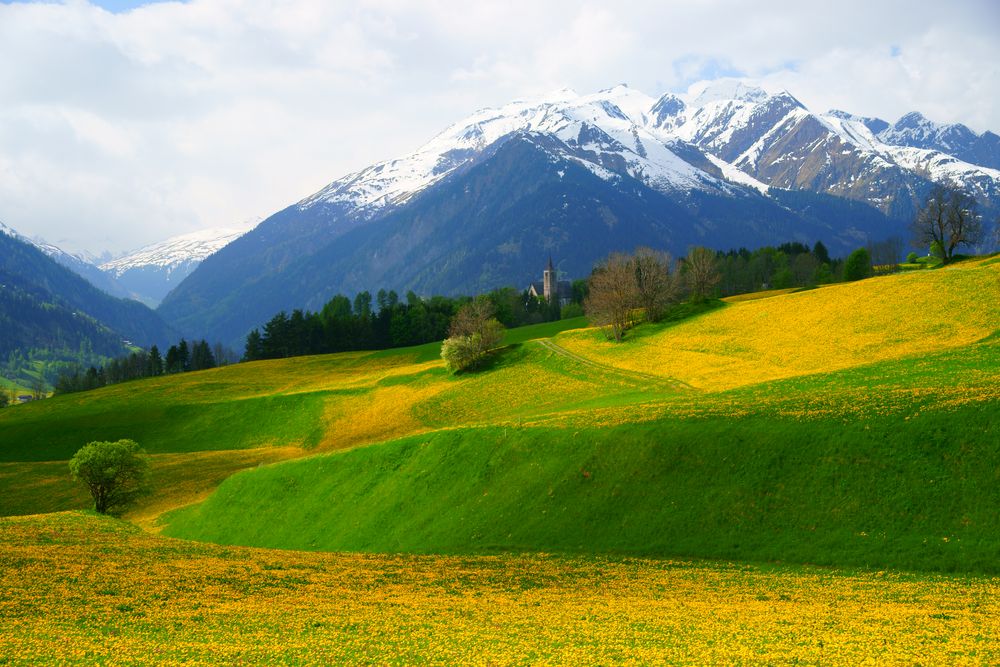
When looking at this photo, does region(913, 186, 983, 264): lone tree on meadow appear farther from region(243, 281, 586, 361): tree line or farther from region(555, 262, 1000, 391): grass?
region(243, 281, 586, 361): tree line

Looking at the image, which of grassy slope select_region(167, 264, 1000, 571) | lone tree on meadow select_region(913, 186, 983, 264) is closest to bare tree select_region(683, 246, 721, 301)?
lone tree on meadow select_region(913, 186, 983, 264)

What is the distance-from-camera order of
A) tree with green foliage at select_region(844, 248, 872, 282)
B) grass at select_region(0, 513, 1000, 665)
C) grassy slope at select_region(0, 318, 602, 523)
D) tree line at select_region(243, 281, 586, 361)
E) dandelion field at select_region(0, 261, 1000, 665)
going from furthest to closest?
tree line at select_region(243, 281, 586, 361), tree with green foliage at select_region(844, 248, 872, 282), grassy slope at select_region(0, 318, 602, 523), dandelion field at select_region(0, 261, 1000, 665), grass at select_region(0, 513, 1000, 665)

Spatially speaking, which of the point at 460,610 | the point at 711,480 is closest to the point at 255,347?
the point at 711,480

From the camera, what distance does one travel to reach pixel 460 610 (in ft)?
90.3

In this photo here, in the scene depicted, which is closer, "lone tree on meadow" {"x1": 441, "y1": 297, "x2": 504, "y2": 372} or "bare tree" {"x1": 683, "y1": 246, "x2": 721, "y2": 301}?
"lone tree on meadow" {"x1": 441, "y1": 297, "x2": 504, "y2": 372}

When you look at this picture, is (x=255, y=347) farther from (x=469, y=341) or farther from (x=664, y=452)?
(x=664, y=452)

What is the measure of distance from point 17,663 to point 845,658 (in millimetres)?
25340

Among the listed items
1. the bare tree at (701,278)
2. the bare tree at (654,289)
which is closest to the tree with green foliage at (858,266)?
the bare tree at (701,278)

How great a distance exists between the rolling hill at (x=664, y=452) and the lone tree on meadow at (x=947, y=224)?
3574cm

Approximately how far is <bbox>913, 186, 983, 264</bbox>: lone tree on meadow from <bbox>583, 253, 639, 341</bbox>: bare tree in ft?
188

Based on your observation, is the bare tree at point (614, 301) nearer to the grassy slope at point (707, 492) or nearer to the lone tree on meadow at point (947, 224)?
the lone tree on meadow at point (947, 224)

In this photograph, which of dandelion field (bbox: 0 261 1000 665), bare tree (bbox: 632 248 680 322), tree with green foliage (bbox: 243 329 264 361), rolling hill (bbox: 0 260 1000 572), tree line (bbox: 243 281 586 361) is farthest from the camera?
tree with green foliage (bbox: 243 329 264 361)

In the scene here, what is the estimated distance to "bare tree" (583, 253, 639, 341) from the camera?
117m

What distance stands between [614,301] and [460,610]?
93487mm
